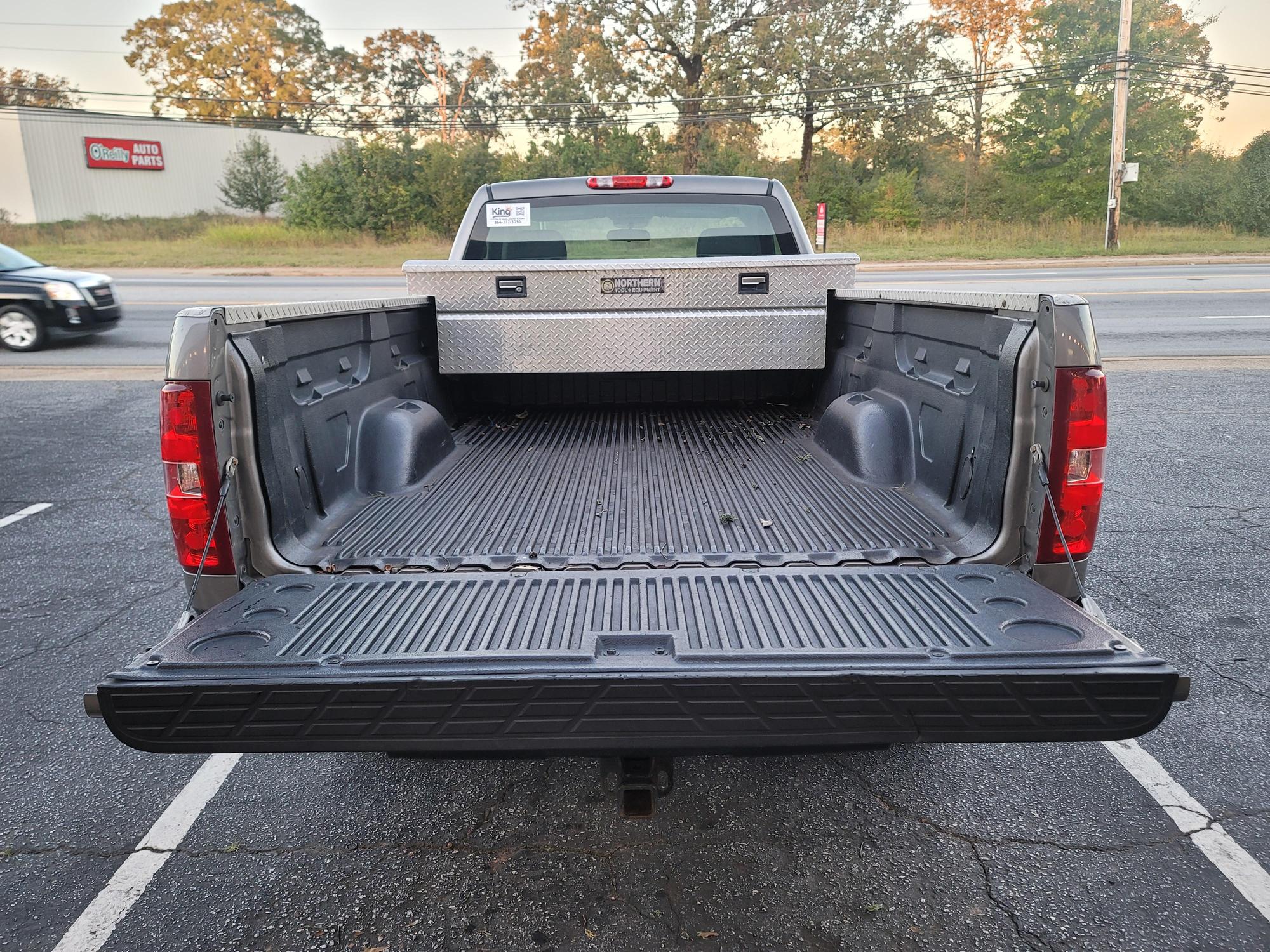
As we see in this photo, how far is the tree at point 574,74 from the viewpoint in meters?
34.3

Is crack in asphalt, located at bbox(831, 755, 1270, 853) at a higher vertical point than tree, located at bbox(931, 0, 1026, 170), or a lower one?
lower

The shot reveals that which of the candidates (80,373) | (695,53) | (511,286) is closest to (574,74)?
(695,53)

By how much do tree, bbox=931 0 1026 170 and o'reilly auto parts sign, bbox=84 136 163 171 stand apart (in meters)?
37.8

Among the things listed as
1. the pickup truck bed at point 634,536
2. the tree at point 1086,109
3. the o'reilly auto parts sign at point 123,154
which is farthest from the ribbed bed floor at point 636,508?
the o'reilly auto parts sign at point 123,154

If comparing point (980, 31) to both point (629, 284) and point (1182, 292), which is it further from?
point (629, 284)

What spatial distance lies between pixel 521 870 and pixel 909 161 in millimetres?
36937

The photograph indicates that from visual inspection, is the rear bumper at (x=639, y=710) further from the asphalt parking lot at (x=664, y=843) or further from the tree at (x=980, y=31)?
the tree at (x=980, y=31)

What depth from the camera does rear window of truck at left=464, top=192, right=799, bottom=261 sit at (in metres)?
4.86

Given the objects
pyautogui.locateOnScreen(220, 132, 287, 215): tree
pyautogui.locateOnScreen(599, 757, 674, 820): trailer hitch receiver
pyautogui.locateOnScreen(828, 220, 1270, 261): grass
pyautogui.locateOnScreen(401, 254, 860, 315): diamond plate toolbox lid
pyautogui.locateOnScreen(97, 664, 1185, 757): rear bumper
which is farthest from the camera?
pyautogui.locateOnScreen(220, 132, 287, 215): tree

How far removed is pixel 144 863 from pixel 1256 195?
125 ft

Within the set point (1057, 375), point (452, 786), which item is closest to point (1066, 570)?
point (1057, 375)

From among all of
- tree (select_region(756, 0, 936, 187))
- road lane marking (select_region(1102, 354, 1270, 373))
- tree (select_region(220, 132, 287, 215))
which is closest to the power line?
tree (select_region(756, 0, 936, 187))

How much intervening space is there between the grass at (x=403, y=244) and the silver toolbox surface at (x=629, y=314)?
22569mm

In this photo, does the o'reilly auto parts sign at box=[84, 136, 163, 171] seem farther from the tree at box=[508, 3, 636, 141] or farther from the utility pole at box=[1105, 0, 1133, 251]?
the utility pole at box=[1105, 0, 1133, 251]
